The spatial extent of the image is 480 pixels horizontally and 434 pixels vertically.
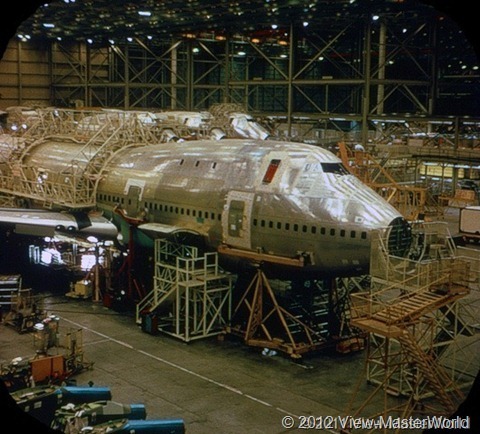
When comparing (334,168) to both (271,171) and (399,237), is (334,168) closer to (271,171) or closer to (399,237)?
(271,171)

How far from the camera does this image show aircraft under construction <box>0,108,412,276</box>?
26.2m

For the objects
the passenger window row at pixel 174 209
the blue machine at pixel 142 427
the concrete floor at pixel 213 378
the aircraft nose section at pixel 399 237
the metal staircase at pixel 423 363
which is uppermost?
the passenger window row at pixel 174 209

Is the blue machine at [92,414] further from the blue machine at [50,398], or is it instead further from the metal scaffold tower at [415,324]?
the metal scaffold tower at [415,324]

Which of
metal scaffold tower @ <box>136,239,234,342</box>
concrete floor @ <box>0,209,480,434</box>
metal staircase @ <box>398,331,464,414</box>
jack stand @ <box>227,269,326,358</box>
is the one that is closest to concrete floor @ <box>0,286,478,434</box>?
concrete floor @ <box>0,209,480,434</box>

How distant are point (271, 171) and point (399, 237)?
594 cm

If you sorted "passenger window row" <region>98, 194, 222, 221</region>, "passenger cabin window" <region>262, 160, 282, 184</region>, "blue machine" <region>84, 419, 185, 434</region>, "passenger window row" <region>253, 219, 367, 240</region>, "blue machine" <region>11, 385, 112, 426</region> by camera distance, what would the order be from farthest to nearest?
1. "passenger window row" <region>98, 194, 222, 221</region>
2. "passenger cabin window" <region>262, 160, 282, 184</region>
3. "passenger window row" <region>253, 219, 367, 240</region>
4. "blue machine" <region>11, 385, 112, 426</region>
5. "blue machine" <region>84, 419, 185, 434</region>

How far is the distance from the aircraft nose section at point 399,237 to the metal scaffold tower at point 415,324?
68 cm

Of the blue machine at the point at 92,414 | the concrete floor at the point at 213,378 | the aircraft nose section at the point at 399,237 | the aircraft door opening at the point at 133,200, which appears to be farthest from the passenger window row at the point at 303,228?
the blue machine at the point at 92,414

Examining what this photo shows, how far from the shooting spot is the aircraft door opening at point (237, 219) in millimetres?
28250

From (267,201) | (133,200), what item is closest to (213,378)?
(267,201)

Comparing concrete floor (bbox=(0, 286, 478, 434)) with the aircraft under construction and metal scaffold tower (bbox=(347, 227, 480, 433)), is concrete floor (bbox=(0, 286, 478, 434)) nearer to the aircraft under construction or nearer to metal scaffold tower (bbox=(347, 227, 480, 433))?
metal scaffold tower (bbox=(347, 227, 480, 433))

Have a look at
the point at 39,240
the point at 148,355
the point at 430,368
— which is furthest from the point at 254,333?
the point at 39,240

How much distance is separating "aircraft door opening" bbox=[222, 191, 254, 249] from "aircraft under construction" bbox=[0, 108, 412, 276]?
0.04 meters

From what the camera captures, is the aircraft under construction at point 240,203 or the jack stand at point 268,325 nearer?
the aircraft under construction at point 240,203
